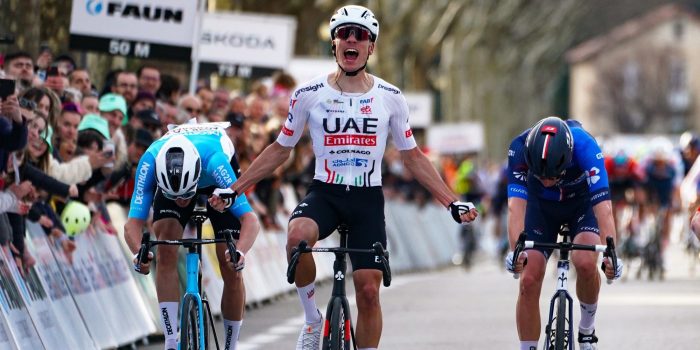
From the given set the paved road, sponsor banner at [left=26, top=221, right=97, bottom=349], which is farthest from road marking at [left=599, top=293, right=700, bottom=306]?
sponsor banner at [left=26, top=221, right=97, bottom=349]

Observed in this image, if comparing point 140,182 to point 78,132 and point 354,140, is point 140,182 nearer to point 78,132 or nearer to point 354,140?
point 354,140

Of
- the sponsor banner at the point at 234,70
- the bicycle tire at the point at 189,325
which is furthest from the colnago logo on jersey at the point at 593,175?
the sponsor banner at the point at 234,70

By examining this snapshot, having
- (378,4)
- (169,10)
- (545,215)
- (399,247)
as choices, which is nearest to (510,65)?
(378,4)

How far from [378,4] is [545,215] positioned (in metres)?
37.5

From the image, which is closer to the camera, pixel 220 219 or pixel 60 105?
pixel 220 219

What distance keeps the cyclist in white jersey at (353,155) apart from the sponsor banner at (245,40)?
13.9 metres

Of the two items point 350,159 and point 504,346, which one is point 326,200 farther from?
point 504,346

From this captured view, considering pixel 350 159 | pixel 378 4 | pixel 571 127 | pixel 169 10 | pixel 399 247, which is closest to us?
pixel 350 159

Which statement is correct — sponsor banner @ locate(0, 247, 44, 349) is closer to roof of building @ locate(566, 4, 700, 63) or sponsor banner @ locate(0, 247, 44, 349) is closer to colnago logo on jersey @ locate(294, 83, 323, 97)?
colnago logo on jersey @ locate(294, 83, 323, 97)

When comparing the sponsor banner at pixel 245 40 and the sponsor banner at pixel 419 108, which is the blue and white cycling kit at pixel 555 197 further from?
the sponsor banner at pixel 419 108

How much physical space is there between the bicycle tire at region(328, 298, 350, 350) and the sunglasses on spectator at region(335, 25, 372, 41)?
1491mm

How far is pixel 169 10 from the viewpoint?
20.6 meters

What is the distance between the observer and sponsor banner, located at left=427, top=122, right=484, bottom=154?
52.9 meters

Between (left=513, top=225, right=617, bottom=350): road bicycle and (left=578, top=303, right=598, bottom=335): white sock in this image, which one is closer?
(left=513, top=225, right=617, bottom=350): road bicycle
